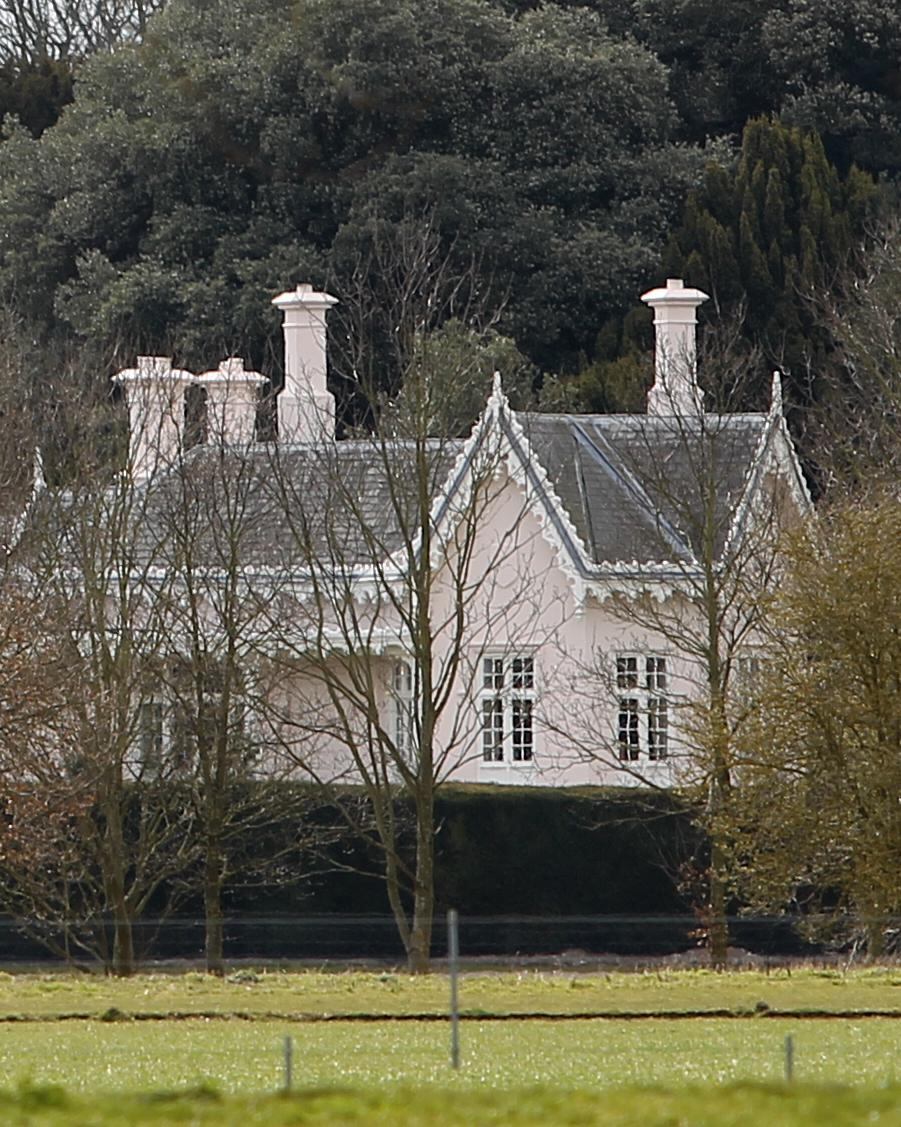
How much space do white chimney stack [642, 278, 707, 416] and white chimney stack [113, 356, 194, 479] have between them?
722 cm

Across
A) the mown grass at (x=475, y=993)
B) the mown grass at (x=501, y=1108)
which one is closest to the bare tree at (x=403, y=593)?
the mown grass at (x=475, y=993)

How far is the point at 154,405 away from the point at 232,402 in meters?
1.26

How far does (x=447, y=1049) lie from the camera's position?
18766mm

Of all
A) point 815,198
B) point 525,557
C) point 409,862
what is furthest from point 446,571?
point 815,198

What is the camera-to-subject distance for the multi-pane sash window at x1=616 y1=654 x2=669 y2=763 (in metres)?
33.1

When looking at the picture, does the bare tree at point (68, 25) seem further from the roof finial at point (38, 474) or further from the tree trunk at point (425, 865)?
the tree trunk at point (425, 865)

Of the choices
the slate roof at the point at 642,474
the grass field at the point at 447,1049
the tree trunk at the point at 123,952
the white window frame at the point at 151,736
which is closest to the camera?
the grass field at the point at 447,1049

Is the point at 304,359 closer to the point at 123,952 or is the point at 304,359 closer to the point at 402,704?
the point at 402,704

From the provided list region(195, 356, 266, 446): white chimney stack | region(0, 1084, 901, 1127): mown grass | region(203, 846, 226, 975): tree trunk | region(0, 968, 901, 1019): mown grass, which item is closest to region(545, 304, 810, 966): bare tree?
region(0, 968, 901, 1019): mown grass

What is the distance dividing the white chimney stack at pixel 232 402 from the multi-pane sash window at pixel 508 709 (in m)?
4.91

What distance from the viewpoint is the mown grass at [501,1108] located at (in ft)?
26.2

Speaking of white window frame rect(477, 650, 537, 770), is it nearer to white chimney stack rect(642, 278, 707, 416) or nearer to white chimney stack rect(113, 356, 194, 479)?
white chimney stack rect(642, 278, 707, 416)

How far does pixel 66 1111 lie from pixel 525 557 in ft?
88.6

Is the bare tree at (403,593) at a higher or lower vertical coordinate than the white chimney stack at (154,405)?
lower
